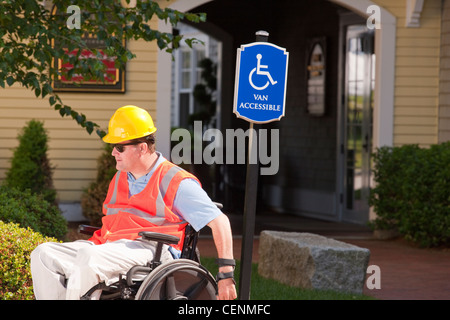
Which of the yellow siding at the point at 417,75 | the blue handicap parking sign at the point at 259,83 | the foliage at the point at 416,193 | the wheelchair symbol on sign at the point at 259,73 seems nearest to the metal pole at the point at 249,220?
the blue handicap parking sign at the point at 259,83

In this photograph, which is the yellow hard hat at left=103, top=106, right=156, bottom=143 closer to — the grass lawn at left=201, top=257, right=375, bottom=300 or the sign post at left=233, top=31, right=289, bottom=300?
the sign post at left=233, top=31, right=289, bottom=300

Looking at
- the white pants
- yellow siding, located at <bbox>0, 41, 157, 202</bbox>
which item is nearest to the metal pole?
the white pants

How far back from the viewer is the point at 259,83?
5.09 m

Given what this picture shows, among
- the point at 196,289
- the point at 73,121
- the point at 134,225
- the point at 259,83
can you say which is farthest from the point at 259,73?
the point at 73,121

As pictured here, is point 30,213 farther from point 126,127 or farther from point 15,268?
point 126,127

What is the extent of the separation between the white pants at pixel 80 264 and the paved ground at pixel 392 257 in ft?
10.9

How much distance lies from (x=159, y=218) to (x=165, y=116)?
6.88 m

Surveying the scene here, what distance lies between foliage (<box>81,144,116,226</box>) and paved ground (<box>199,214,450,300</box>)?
140 cm

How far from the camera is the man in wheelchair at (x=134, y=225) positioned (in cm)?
430

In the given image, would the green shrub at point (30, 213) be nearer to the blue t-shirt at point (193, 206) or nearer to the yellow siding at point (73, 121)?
the blue t-shirt at point (193, 206)

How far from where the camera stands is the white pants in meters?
4.24

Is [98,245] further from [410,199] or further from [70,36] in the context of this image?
[410,199]

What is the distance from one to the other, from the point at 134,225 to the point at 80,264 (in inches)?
16.6

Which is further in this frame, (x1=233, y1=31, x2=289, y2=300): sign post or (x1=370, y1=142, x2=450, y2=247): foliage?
(x1=370, y1=142, x2=450, y2=247): foliage
